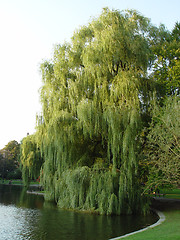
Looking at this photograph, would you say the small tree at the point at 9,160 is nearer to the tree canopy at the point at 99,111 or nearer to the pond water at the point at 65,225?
the tree canopy at the point at 99,111

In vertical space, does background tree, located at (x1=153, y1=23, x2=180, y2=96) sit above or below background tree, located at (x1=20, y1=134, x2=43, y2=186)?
above

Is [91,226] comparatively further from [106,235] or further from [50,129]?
[50,129]

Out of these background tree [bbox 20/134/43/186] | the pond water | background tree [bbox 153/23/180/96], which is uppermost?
background tree [bbox 153/23/180/96]

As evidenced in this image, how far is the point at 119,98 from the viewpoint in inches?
654

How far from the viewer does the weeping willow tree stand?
50.2ft

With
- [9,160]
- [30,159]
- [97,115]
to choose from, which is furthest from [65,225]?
[9,160]

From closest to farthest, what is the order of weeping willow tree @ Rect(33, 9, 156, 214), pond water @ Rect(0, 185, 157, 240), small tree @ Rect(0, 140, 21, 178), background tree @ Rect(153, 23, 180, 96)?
pond water @ Rect(0, 185, 157, 240)
weeping willow tree @ Rect(33, 9, 156, 214)
background tree @ Rect(153, 23, 180, 96)
small tree @ Rect(0, 140, 21, 178)

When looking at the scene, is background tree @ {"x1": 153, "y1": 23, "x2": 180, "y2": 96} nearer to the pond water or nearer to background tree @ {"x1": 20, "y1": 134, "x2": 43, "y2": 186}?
the pond water

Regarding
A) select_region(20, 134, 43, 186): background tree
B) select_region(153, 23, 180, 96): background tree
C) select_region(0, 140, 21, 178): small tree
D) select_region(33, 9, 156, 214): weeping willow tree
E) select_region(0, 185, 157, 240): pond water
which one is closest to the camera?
select_region(0, 185, 157, 240): pond water

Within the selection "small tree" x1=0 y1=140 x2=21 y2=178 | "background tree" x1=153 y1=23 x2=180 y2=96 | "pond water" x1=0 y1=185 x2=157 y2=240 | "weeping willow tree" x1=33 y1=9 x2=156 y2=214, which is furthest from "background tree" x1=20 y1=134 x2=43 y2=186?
"small tree" x1=0 y1=140 x2=21 y2=178

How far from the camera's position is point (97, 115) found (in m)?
16.2

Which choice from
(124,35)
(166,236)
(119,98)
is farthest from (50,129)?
(166,236)

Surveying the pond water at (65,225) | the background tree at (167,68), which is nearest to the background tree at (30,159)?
the pond water at (65,225)

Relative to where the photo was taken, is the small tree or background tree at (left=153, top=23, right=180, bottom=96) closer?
background tree at (left=153, top=23, right=180, bottom=96)
